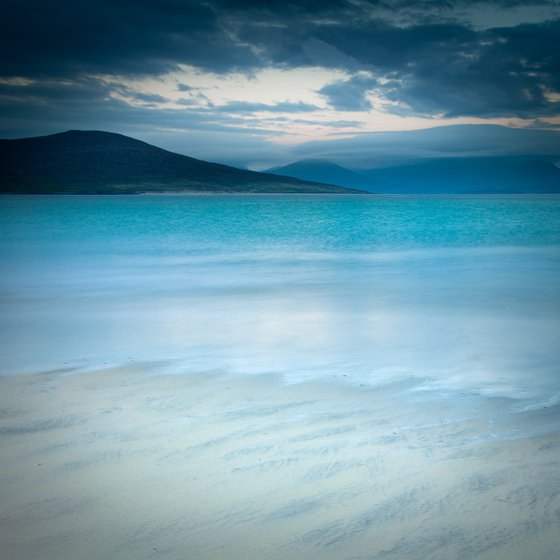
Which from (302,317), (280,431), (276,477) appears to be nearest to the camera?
(276,477)

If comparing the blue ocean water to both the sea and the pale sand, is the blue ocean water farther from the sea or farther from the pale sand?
the pale sand

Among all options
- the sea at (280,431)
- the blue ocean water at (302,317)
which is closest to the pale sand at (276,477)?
the sea at (280,431)

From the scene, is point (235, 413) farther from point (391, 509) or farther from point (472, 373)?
point (472, 373)

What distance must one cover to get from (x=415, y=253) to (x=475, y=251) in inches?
123

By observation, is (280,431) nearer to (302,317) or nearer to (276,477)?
(276,477)

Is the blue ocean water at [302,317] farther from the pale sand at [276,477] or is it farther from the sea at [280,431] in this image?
the pale sand at [276,477]

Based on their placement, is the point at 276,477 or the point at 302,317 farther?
the point at 302,317

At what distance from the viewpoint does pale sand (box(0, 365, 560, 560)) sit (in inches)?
131

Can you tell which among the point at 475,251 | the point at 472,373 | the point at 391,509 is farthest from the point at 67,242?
the point at 391,509

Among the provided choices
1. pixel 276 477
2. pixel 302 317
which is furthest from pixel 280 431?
pixel 302 317

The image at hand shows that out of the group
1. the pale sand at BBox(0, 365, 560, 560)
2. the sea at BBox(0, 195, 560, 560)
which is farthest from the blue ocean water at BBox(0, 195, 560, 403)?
the pale sand at BBox(0, 365, 560, 560)

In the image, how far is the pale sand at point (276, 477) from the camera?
10.9 feet

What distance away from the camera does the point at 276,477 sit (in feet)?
13.3

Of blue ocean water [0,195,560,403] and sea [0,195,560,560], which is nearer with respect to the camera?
sea [0,195,560,560]
